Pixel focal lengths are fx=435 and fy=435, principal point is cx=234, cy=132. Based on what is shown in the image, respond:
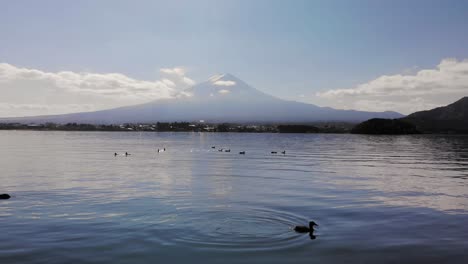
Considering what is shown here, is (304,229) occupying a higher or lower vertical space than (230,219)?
higher

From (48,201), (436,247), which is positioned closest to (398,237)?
(436,247)

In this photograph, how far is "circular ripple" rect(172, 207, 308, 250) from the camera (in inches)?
768

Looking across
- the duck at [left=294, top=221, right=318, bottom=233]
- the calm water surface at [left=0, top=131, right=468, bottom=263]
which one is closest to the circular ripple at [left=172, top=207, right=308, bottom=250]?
the calm water surface at [left=0, top=131, right=468, bottom=263]

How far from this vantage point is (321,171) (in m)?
54.3

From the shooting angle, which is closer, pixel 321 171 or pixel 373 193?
pixel 373 193

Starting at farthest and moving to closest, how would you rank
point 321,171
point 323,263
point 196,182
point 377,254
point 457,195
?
point 321,171 → point 196,182 → point 457,195 → point 377,254 → point 323,263

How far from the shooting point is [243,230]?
72.3 feet

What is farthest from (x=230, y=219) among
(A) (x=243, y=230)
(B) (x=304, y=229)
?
(B) (x=304, y=229)

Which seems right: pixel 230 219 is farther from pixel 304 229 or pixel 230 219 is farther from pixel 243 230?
pixel 304 229

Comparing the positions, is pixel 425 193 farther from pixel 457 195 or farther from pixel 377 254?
pixel 377 254

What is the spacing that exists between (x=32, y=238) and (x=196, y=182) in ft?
76.5

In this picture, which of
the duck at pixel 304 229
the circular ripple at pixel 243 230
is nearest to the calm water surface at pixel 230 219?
the circular ripple at pixel 243 230

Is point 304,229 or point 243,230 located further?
point 243,230

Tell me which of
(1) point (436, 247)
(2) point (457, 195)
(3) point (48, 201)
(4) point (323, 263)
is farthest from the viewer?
(2) point (457, 195)
